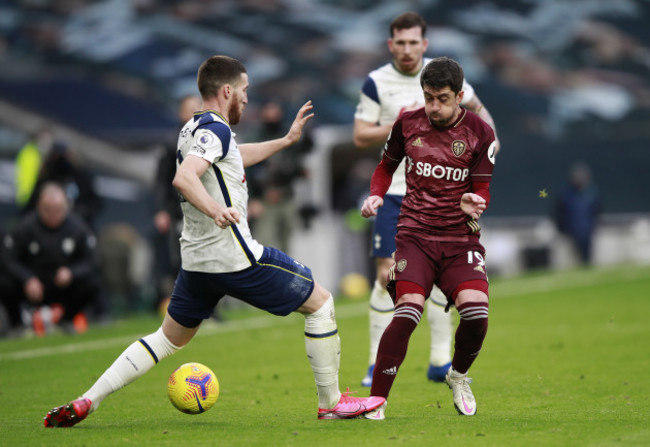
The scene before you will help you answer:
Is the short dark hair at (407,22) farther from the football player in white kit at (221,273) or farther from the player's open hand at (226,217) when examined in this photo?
the player's open hand at (226,217)

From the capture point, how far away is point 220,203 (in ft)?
19.4

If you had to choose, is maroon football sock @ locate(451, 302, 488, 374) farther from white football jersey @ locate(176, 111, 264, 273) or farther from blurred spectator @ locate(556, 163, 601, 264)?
blurred spectator @ locate(556, 163, 601, 264)

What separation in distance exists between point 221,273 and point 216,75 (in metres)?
1.10

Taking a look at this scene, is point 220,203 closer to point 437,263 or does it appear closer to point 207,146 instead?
point 207,146

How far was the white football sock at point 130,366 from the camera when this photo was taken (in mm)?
6090

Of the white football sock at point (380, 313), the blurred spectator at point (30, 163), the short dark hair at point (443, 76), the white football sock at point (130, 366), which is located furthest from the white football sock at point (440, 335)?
the blurred spectator at point (30, 163)

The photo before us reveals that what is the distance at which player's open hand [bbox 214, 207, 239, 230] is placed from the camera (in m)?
5.57

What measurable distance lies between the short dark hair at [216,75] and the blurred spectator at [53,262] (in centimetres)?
702

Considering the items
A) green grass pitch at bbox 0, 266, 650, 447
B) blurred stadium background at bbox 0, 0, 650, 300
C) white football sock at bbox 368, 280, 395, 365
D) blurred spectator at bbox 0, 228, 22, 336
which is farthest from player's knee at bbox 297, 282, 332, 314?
blurred stadium background at bbox 0, 0, 650, 300

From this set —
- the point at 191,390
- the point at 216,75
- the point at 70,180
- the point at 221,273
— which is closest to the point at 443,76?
the point at 216,75

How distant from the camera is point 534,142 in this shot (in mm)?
27031

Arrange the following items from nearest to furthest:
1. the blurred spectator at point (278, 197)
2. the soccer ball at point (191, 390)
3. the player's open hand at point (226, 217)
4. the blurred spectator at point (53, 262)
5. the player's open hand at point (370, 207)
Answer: the player's open hand at point (226, 217) → the player's open hand at point (370, 207) → the soccer ball at point (191, 390) → the blurred spectator at point (53, 262) → the blurred spectator at point (278, 197)

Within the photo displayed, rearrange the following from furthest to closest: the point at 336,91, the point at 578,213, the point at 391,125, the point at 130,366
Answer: the point at 336,91, the point at 578,213, the point at 391,125, the point at 130,366

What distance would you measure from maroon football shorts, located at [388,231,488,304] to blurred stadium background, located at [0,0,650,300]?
35.0ft
